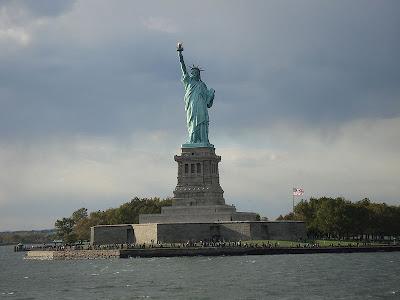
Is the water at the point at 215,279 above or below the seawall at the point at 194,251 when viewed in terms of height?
below

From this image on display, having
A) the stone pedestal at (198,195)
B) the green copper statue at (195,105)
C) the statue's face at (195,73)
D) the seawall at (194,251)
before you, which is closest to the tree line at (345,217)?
the stone pedestal at (198,195)

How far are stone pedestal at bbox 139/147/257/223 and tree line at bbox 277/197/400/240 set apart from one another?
Answer: 39.0ft

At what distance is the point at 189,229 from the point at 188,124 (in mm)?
20300

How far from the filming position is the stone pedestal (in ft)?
309

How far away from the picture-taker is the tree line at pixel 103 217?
12094 cm

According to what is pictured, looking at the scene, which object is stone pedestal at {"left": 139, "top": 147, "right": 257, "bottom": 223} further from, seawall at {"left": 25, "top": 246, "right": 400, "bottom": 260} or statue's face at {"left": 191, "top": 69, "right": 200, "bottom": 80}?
seawall at {"left": 25, "top": 246, "right": 400, "bottom": 260}

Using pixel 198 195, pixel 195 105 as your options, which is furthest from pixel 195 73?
pixel 198 195

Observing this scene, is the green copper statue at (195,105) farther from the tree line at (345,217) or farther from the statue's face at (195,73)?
the tree line at (345,217)

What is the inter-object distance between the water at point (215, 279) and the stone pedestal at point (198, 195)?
56.3ft

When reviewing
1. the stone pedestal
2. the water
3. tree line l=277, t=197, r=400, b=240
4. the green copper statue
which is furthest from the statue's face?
the water

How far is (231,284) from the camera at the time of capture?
5116 centimetres

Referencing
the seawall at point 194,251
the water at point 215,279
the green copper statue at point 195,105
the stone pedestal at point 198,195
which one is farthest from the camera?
the green copper statue at point 195,105

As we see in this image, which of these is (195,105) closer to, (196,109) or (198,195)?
(196,109)

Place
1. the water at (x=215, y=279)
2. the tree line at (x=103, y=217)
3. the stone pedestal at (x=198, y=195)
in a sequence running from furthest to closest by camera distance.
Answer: the tree line at (x=103, y=217) < the stone pedestal at (x=198, y=195) < the water at (x=215, y=279)
